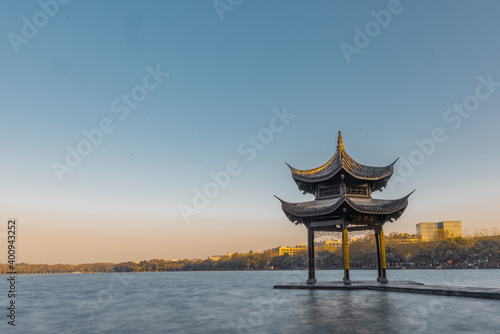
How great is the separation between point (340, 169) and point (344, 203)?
→ 91.7 inches

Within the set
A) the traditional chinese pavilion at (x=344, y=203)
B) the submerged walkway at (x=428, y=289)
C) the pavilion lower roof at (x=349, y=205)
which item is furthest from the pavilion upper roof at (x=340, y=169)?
the submerged walkway at (x=428, y=289)

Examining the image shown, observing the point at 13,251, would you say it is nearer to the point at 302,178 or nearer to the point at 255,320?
the point at 255,320

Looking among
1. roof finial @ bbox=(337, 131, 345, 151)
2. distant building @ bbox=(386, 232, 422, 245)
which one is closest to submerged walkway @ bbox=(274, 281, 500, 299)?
roof finial @ bbox=(337, 131, 345, 151)

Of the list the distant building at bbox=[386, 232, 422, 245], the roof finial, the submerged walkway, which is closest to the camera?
the submerged walkway

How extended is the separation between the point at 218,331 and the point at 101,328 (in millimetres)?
6193

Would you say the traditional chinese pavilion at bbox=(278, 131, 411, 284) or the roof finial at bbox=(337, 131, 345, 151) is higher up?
the roof finial at bbox=(337, 131, 345, 151)

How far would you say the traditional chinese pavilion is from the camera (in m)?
27.3

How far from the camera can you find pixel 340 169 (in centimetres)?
2711

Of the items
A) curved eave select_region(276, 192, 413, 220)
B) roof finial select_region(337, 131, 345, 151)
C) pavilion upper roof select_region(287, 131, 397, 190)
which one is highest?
roof finial select_region(337, 131, 345, 151)

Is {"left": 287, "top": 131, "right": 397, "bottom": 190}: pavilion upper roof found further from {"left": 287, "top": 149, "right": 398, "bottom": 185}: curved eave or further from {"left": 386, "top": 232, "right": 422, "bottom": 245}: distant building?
{"left": 386, "top": 232, "right": 422, "bottom": 245}: distant building

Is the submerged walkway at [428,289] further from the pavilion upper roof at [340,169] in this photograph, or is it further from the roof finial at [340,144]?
the roof finial at [340,144]

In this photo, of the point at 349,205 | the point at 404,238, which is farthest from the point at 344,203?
the point at 404,238

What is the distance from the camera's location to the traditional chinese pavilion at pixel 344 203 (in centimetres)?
2730

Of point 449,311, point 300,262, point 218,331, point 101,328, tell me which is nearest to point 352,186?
point 449,311
